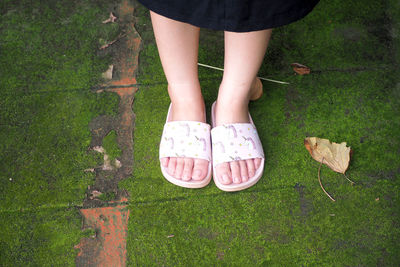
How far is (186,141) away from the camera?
1107mm

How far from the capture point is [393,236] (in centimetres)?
104

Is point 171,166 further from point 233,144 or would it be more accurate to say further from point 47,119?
point 47,119

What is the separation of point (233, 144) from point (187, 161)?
0.17 m

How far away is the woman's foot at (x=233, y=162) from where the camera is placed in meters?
1.08

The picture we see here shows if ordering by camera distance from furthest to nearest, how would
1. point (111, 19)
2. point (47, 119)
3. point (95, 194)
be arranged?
point (111, 19), point (47, 119), point (95, 194)

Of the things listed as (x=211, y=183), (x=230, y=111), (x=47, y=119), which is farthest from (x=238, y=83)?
(x=47, y=119)

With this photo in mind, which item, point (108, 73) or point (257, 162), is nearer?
point (257, 162)

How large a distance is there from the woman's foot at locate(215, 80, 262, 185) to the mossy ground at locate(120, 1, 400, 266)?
0.07m

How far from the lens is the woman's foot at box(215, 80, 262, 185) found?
3.55 feet

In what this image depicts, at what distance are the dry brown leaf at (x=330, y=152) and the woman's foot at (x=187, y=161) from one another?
0.40 m

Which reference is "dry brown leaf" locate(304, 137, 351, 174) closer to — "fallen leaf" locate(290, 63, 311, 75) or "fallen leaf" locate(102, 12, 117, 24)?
"fallen leaf" locate(290, 63, 311, 75)

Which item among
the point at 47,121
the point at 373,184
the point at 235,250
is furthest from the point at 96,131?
the point at 373,184

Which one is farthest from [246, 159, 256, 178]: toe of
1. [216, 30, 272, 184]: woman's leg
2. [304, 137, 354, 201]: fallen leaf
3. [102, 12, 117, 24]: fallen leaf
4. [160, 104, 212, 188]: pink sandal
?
[102, 12, 117, 24]: fallen leaf

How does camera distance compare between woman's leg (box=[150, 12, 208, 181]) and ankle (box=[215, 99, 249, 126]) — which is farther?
ankle (box=[215, 99, 249, 126])
